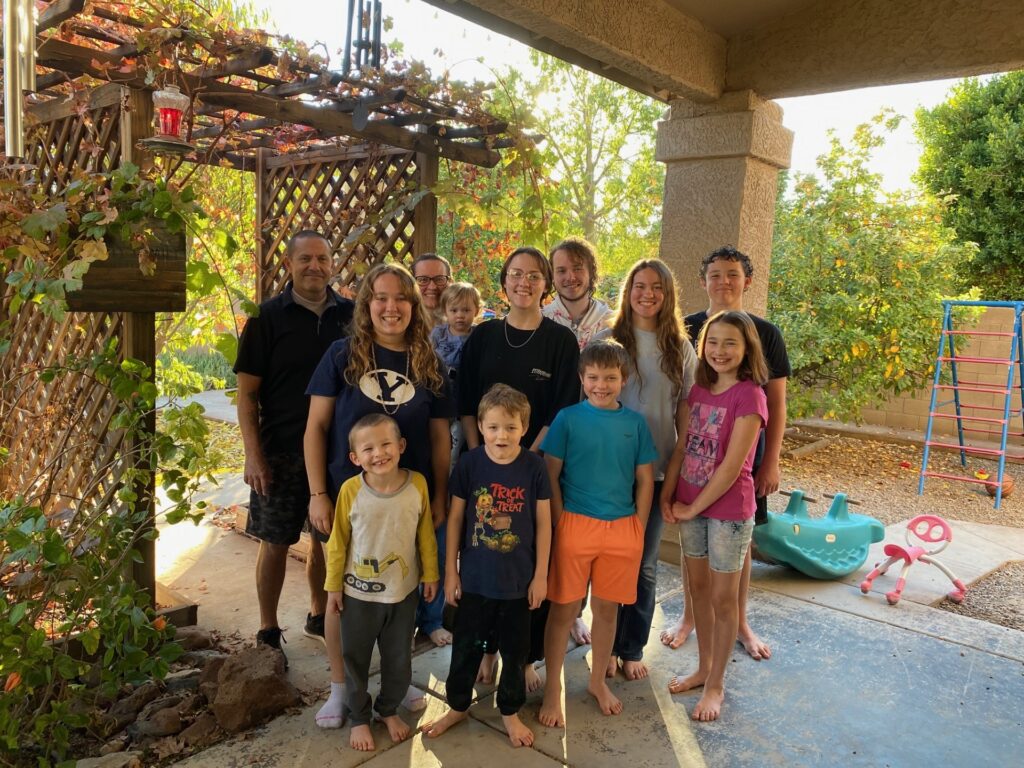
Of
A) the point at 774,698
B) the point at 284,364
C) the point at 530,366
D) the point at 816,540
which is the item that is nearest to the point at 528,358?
the point at 530,366

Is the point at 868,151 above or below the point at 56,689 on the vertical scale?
above

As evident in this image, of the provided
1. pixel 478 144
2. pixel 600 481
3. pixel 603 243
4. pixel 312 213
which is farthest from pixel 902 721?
pixel 603 243

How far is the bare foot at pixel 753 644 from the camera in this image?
3127 mm

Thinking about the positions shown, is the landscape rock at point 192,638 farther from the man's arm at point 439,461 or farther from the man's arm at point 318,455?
the man's arm at point 439,461

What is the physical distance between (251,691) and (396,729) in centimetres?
51

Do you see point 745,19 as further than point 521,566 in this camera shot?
Yes

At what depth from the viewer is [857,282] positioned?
7.71m

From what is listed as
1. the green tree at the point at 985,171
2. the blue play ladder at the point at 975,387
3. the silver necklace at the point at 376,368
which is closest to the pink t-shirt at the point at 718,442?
the silver necklace at the point at 376,368

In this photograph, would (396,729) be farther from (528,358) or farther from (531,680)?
(528,358)

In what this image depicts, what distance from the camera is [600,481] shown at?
8.33ft

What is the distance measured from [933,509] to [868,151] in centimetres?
397

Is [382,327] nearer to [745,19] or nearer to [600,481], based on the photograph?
[600,481]

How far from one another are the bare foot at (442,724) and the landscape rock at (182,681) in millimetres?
880

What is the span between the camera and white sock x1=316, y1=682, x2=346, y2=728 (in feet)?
8.17
